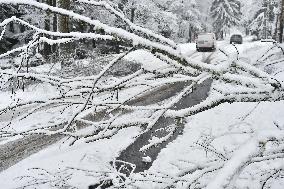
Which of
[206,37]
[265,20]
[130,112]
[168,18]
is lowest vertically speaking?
[130,112]

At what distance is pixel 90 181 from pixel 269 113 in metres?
5.25

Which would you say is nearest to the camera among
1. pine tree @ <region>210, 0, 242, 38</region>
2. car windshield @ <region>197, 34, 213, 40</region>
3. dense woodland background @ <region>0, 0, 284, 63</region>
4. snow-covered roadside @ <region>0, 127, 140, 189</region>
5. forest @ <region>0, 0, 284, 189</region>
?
forest @ <region>0, 0, 284, 189</region>

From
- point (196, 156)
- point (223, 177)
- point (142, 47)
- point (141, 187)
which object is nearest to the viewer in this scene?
point (223, 177)

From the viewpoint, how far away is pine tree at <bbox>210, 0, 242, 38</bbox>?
5769 cm

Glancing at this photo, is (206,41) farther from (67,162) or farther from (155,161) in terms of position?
(67,162)

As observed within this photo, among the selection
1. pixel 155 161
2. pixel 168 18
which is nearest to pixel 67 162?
pixel 155 161

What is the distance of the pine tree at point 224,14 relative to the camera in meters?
57.7

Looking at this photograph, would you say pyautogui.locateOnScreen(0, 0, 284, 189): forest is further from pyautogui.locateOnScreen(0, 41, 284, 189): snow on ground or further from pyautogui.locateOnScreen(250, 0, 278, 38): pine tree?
pyautogui.locateOnScreen(250, 0, 278, 38): pine tree

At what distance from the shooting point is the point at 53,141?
9.68m

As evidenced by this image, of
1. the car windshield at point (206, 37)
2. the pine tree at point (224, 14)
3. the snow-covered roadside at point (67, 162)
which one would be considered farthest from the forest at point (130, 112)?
the pine tree at point (224, 14)

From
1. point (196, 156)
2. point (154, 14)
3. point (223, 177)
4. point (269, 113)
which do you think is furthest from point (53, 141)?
point (154, 14)

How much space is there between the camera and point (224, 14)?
189 ft

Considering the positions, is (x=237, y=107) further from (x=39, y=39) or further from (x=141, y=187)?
(x=39, y=39)

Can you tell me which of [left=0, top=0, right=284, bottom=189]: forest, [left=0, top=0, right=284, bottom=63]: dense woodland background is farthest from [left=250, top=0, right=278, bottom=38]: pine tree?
[left=0, top=0, right=284, bottom=189]: forest
